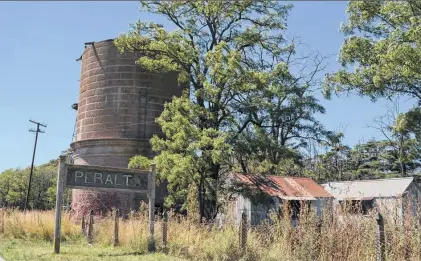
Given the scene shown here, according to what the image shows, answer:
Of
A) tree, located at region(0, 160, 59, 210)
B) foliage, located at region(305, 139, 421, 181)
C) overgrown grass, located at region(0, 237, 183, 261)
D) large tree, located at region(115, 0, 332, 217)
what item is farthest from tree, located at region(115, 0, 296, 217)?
tree, located at region(0, 160, 59, 210)

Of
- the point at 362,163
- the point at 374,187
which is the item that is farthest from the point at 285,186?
the point at 362,163

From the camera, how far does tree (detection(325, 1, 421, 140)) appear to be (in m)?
13.7

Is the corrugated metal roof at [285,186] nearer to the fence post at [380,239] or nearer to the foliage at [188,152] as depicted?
the foliage at [188,152]

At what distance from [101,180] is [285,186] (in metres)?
13.6

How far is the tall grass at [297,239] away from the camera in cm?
815

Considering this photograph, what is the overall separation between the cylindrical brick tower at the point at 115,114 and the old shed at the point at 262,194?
5.13 metres

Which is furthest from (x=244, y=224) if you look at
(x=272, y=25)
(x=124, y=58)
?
(x=124, y=58)

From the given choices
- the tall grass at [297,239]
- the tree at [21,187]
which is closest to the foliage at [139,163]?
the tall grass at [297,239]

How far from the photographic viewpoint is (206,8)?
69.5ft

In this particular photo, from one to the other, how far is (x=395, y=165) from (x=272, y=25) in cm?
2850

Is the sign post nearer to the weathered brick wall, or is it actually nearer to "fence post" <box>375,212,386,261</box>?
"fence post" <box>375,212,386,261</box>

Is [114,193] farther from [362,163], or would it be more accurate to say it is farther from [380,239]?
[362,163]

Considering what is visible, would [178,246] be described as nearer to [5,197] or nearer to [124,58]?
[124,58]

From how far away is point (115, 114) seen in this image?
981 inches
